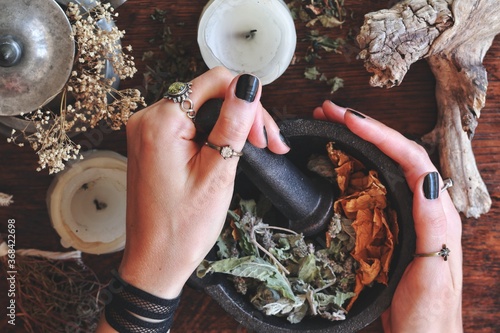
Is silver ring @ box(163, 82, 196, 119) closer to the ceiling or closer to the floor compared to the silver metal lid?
closer to the floor

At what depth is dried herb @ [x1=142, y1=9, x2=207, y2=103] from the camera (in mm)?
1400

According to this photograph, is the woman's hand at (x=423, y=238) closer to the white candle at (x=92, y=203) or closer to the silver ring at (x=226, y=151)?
the silver ring at (x=226, y=151)

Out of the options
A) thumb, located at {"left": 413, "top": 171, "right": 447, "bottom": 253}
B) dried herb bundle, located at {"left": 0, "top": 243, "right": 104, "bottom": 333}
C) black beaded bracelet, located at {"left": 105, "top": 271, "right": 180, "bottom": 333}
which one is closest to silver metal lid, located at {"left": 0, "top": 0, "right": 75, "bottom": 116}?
black beaded bracelet, located at {"left": 105, "top": 271, "right": 180, "bottom": 333}

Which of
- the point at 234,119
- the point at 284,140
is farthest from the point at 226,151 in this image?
the point at 284,140

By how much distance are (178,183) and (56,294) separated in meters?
0.58

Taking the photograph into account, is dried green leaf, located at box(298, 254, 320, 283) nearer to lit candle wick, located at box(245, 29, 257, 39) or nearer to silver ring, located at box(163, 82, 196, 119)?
silver ring, located at box(163, 82, 196, 119)

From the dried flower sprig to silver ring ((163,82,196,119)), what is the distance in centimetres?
15

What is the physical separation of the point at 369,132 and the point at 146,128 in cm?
43

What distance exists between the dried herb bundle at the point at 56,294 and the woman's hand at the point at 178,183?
0.37m

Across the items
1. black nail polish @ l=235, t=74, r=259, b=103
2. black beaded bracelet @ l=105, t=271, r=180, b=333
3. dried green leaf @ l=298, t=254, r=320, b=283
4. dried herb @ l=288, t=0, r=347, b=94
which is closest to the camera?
black nail polish @ l=235, t=74, r=259, b=103

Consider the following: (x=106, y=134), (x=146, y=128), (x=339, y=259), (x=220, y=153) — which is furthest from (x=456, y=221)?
(x=106, y=134)

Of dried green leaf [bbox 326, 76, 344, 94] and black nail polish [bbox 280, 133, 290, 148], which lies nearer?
black nail polish [bbox 280, 133, 290, 148]

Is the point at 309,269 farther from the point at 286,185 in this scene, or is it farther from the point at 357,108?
the point at 357,108

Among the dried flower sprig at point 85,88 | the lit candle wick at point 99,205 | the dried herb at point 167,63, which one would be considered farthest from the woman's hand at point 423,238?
the lit candle wick at point 99,205
